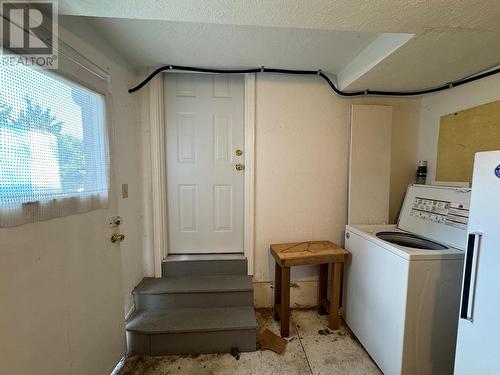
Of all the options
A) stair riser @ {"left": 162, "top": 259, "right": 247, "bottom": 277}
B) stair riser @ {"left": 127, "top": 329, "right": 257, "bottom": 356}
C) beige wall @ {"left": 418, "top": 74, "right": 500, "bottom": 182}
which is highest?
beige wall @ {"left": 418, "top": 74, "right": 500, "bottom": 182}

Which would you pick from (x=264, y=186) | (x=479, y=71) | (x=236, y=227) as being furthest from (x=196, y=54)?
(x=479, y=71)

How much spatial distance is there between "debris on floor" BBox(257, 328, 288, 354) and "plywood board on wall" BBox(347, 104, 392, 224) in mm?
1199

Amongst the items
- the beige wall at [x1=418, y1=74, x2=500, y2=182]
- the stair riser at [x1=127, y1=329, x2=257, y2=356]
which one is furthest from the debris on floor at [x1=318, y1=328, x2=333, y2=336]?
the beige wall at [x1=418, y1=74, x2=500, y2=182]

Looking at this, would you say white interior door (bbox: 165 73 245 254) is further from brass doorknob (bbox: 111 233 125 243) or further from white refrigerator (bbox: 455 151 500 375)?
white refrigerator (bbox: 455 151 500 375)

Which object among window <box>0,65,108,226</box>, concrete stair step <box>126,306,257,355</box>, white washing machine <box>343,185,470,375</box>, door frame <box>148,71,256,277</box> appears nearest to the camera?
window <box>0,65,108,226</box>

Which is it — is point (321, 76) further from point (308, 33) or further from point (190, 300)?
point (190, 300)

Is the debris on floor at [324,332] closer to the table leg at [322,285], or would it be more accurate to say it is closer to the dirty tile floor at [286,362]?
the dirty tile floor at [286,362]

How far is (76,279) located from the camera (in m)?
1.20

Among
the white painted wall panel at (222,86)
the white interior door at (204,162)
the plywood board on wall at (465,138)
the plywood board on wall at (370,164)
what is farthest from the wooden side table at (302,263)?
the white painted wall panel at (222,86)

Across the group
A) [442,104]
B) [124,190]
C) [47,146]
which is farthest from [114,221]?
[442,104]

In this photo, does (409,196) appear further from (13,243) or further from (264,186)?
(13,243)

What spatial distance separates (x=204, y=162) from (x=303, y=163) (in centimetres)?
97

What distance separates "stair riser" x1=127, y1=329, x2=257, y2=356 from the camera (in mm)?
1669

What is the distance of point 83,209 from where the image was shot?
123cm
